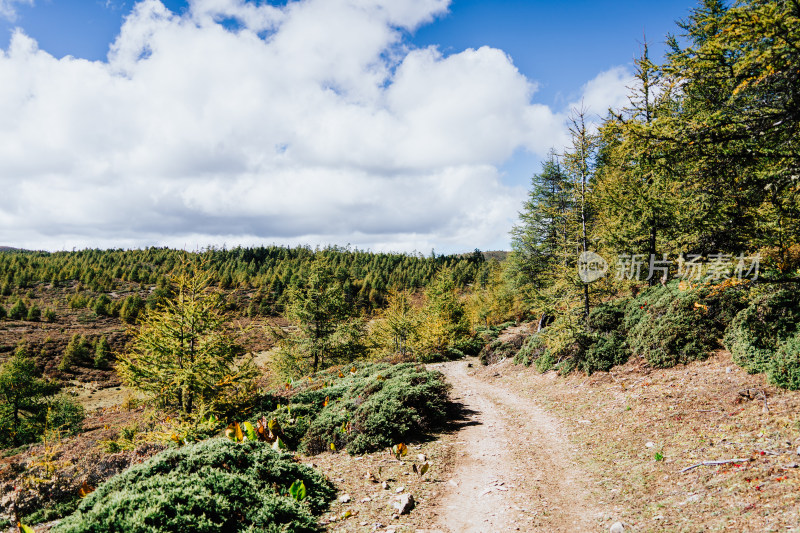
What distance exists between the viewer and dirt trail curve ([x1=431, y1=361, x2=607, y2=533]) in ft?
20.3

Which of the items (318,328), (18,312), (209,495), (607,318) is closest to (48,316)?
(18,312)

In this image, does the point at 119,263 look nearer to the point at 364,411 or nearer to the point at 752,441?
the point at 364,411

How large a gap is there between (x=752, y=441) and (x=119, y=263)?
149946 millimetres

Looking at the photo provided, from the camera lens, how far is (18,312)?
65500 mm

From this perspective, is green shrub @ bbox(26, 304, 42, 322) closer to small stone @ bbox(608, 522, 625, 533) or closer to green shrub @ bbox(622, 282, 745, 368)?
green shrub @ bbox(622, 282, 745, 368)

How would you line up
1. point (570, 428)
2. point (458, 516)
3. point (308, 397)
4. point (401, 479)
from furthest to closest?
point (308, 397) → point (570, 428) → point (401, 479) → point (458, 516)

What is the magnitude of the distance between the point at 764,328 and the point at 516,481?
26.5 feet

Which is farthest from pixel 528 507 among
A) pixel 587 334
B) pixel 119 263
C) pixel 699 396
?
pixel 119 263

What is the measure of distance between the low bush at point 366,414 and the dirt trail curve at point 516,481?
4.44 feet

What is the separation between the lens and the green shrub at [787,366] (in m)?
7.96

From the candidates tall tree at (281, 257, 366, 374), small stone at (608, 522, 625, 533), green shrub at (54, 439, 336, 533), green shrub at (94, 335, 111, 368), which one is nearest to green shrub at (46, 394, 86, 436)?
tall tree at (281, 257, 366, 374)

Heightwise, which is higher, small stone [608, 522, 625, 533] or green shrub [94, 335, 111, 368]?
small stone [608, 522, 625, 533]

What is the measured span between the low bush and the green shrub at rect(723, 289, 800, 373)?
8423 mm

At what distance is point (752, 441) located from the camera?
6.68m
